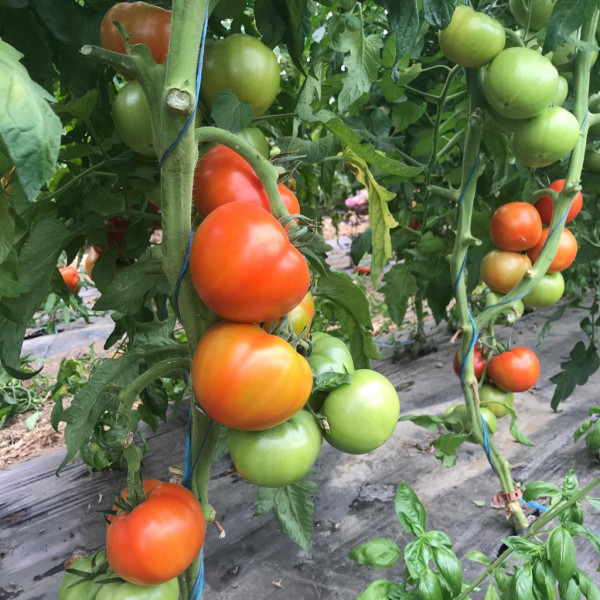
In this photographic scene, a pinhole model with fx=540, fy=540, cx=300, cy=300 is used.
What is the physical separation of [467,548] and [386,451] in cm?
40

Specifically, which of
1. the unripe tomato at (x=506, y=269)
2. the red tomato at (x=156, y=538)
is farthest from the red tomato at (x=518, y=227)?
the red tomato at (x=156, y=538)

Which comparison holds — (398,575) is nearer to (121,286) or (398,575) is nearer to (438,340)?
(121,286)

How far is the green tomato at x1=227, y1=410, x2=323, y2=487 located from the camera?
54 cm

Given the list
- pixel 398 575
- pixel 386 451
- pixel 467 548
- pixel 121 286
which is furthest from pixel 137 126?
pixel 386 451

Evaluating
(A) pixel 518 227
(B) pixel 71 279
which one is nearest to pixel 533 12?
(A) pixel 518 227

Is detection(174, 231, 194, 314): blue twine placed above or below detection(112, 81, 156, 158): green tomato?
below

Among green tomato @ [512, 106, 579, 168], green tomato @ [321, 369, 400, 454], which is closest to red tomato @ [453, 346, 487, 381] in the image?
green tomato @ [512, 106, 579, 168]

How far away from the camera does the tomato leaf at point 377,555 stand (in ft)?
2.38

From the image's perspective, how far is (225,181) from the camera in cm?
52

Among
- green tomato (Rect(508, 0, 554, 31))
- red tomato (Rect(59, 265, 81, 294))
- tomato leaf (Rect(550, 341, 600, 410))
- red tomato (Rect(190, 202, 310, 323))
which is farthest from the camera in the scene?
red tomato (Rect(59, 265, 81, 294))

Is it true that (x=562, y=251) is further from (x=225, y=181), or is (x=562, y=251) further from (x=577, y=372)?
(x=225, y=181)

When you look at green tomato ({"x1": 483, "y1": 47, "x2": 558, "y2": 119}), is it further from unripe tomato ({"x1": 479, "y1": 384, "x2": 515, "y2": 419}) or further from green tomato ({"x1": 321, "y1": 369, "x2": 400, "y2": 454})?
unripe tomato ({"x1": 479, "y1": 384, "x2": 515, "y2": 419})

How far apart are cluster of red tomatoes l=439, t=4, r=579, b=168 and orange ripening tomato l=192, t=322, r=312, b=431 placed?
0.62 meters

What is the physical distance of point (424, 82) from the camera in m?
1.61
